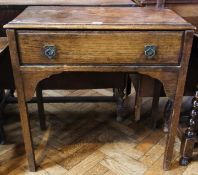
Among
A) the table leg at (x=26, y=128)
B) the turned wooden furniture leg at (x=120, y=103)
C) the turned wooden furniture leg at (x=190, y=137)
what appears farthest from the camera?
the turned wooden furniture leg at (x=120, y=103)

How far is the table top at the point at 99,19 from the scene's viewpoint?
35.0 inches

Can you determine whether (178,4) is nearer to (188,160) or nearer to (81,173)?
(188,160)

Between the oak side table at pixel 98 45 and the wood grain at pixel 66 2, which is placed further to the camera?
the wood grain at pixel 66 2

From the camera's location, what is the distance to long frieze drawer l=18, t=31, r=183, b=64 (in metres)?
0.91

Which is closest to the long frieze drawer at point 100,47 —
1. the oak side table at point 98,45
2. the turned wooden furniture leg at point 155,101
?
the oak side table at point 98,45

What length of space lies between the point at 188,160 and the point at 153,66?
56 centimetres

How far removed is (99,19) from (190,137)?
657mm

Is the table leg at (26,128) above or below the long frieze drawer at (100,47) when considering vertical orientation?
below

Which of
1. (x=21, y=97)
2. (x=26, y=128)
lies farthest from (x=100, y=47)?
(x=26, y=128)

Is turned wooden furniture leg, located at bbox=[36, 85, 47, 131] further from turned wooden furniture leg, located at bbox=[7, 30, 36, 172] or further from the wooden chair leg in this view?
the wooden chair leg

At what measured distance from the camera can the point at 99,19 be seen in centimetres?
95

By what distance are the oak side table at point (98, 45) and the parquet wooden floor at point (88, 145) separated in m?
0.41

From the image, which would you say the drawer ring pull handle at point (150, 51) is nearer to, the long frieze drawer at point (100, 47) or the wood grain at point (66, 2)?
the long frieze drawer at point (100, 47)

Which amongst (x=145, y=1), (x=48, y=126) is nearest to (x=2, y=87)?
(x=48, y=126)
